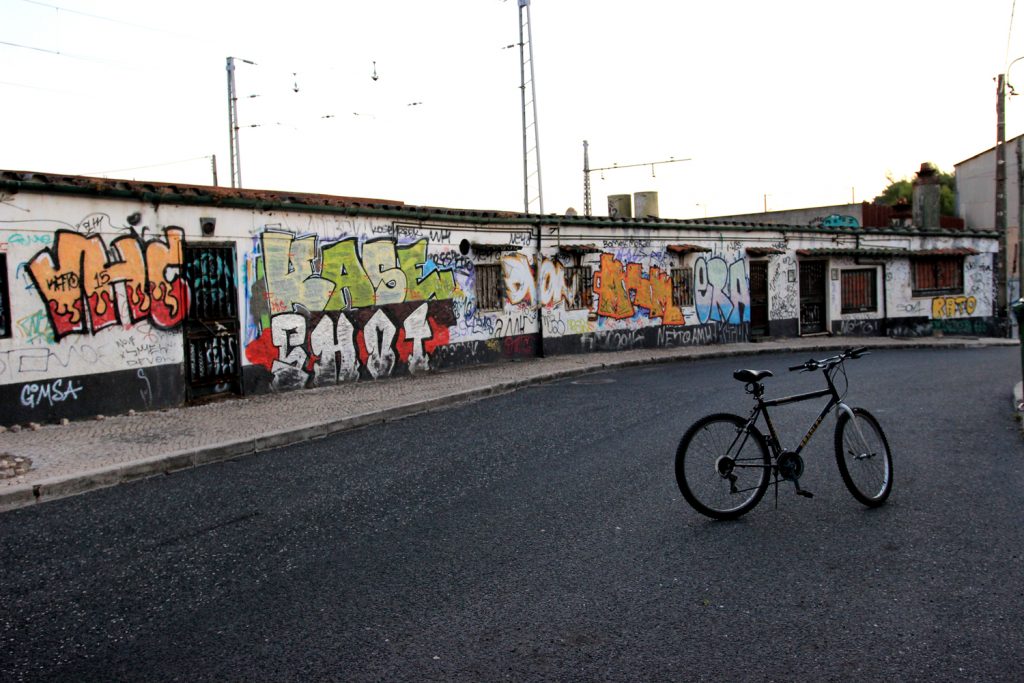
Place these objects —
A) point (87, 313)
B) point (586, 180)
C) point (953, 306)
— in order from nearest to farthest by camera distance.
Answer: point (87, 313) < point (953, 306) < point (586, 180)

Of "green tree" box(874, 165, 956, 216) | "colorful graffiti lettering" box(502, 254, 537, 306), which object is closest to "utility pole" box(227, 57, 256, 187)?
"colorful graffiti lettering" box(502, 254, 537, 306)

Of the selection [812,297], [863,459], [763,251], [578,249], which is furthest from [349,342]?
[812,297]

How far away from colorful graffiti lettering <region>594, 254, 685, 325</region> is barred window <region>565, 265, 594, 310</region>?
0.22 m

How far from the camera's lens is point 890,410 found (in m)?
11.3

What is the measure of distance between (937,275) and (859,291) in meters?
3.56

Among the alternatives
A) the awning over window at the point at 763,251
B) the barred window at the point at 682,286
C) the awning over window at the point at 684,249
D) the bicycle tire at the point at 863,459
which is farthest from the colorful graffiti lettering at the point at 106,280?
the awning over window at the point at 763,251

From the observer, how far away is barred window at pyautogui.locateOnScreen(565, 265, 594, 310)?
2120cm

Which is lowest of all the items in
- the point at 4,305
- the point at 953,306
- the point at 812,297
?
the point at 953,306

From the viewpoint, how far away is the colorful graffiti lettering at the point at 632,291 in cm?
2202

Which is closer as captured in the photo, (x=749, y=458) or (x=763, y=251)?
(x=749, y=458)

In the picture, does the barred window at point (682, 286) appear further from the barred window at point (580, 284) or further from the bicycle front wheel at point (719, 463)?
the bicycle front wheel at point (719, 463)

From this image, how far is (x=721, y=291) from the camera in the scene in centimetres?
2508

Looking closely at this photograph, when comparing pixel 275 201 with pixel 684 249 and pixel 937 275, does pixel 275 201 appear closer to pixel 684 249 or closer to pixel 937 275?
pixel 684 249

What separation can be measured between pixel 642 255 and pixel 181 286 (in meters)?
13.6
